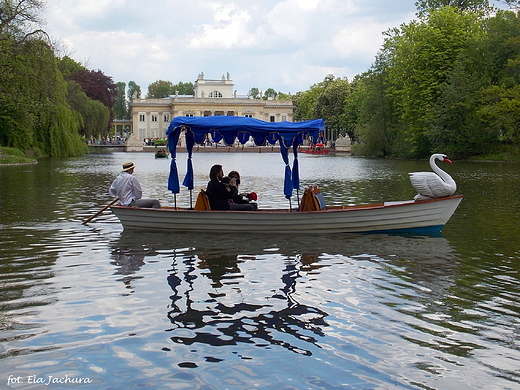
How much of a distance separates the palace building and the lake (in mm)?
126087

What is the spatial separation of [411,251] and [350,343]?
5769mm

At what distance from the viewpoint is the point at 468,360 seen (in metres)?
6.62

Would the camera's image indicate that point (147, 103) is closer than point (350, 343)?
No

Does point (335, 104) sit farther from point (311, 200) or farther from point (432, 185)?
point (432, 185)

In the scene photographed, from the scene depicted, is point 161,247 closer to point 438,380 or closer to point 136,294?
point 136,294

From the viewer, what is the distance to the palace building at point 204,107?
457ft

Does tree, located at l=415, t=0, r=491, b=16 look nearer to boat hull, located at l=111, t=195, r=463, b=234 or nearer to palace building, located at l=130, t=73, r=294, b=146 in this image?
boat hull, located at l=111, t=195, r=463, b=234

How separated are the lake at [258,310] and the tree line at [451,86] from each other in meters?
36.7

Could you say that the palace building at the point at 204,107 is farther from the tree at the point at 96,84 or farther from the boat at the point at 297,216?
the boat at the point at 297,216

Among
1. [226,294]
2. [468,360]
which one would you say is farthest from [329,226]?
[468,360]

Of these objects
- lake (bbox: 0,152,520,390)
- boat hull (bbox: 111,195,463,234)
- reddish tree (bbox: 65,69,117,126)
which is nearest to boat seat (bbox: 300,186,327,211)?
boat hull (bbox: 111,195,463,234)

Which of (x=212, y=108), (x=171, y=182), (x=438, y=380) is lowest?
(x=438, y=380)

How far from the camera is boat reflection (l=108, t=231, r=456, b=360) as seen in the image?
Answer: 753 cm

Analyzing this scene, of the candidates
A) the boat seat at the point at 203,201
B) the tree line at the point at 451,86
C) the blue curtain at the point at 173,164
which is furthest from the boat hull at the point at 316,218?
the tree line at the point at 451,86
